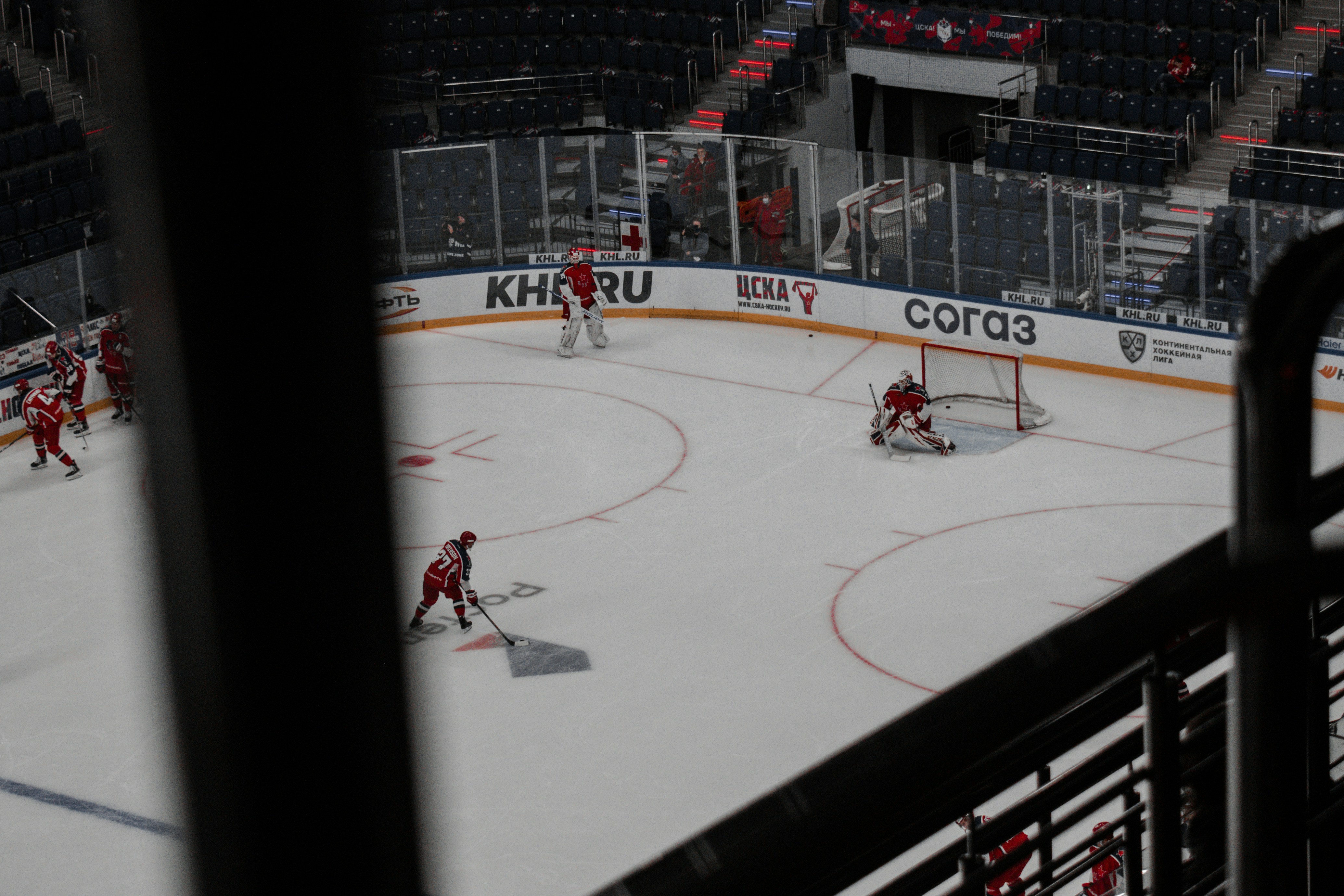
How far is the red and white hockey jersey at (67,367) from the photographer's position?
20688mm

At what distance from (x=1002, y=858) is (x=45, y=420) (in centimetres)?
1917

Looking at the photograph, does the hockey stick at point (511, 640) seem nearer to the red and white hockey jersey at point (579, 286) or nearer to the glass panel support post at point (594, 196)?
the red and white hockey jersey at point (579, 286)

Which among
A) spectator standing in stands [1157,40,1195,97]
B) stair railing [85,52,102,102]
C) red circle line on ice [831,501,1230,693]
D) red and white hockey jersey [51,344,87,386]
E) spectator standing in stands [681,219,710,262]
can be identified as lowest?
red circle line on ice [831,501,1230,693]

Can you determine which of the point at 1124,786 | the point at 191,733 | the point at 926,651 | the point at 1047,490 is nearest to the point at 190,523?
the point at 191,733

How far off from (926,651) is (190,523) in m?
13.7

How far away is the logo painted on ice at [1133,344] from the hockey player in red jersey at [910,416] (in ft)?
10.6

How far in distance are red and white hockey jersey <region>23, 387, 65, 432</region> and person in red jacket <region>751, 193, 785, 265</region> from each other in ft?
31.5

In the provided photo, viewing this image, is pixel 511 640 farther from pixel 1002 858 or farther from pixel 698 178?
pixel 1002 858

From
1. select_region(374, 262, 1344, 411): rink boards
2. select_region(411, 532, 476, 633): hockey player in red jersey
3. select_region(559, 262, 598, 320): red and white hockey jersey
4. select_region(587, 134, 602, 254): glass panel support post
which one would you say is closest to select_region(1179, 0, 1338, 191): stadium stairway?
select_region(374, 262, 1344, 411): rink boards

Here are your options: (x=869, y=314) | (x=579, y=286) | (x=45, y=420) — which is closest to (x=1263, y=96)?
(x=869, y=314)

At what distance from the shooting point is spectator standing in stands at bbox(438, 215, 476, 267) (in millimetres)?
25078

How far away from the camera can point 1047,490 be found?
1758 cm

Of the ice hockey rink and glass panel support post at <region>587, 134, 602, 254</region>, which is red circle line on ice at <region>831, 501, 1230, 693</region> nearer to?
the ice hockey rink

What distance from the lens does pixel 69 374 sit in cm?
2092
